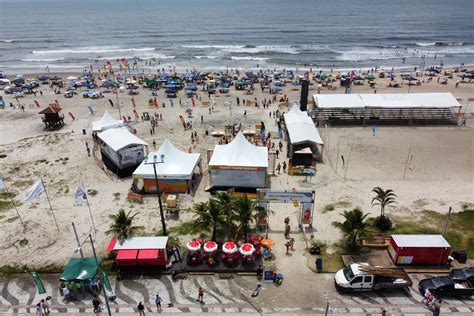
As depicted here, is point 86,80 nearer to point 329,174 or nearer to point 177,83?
point 177,83

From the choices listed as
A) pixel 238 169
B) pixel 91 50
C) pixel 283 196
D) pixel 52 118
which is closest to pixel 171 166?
pixel 238 169

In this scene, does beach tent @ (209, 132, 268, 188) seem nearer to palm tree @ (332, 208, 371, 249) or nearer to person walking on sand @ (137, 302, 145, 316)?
palm tree @ (332, 208, 371, 249)

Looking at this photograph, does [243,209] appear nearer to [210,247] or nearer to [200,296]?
[210,247]

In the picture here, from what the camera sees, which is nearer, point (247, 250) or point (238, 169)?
point (247, 250)

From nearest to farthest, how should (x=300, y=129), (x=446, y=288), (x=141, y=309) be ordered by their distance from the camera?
(x=141, y=309) → (x=446, y=288) → (x=300, y=129)

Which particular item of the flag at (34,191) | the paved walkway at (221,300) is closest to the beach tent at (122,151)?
the flag at (34,191)

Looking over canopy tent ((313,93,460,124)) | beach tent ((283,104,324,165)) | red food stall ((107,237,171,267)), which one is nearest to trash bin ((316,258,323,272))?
red food stall ((107,237,171,267))

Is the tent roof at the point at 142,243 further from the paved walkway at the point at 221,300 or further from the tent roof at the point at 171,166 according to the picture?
the tent roof at the point at 171,166
